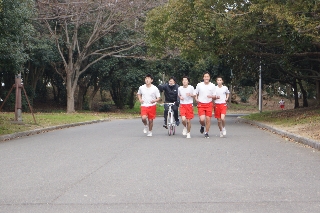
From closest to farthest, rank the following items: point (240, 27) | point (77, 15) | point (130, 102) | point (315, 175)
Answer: point (315, 175) < point (240, 27) < point (77, 15) < point (130, 102)

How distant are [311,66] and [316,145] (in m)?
21.4

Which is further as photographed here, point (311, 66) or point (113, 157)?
point (311, 66)

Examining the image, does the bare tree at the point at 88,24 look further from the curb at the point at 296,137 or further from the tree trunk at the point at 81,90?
the curb at the point at 296,137

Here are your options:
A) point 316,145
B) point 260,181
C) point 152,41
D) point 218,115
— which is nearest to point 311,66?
point 152,41

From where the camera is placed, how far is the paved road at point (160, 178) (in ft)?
21.2

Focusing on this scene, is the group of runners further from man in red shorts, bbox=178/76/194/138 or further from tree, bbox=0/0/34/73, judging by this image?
tree, bbox=0/0/34/73

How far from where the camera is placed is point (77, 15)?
33.1m

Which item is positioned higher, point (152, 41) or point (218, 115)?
point (152, 41)

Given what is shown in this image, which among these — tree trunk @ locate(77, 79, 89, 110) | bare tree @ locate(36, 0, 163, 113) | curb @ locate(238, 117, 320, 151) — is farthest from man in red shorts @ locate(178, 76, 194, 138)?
tree trunk @ locate(77, 79, 89, 110)

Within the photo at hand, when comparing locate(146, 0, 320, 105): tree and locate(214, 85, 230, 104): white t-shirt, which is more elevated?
locate(146, 0, 320, 105): tree

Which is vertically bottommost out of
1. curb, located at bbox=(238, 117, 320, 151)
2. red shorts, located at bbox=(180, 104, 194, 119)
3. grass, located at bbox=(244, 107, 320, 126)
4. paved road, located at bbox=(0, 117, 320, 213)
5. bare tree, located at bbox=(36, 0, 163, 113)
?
paved road, located at bbox=(0, 117, 320, 213)

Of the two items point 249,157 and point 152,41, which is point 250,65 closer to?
point 152,41

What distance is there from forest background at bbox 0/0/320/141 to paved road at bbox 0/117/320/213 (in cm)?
785

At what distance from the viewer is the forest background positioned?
21031 millimetres
